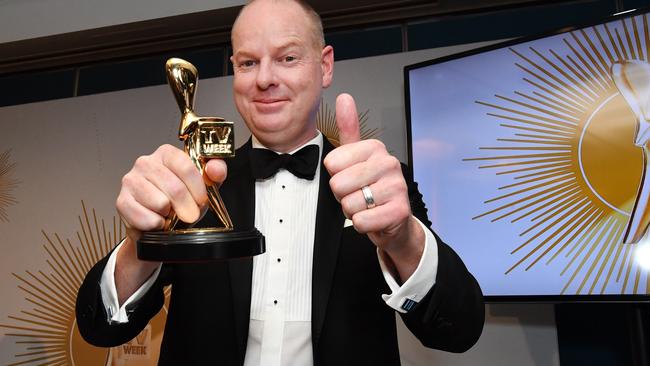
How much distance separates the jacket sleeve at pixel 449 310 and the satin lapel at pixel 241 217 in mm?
391

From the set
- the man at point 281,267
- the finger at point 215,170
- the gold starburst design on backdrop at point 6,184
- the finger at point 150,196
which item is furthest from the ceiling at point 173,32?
the finger at point 150,196

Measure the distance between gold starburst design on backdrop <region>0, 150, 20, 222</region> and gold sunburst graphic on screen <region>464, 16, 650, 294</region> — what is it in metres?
2.85

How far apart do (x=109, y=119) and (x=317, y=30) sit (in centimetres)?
201

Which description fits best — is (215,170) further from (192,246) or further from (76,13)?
(76,13)

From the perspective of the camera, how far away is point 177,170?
0.78m

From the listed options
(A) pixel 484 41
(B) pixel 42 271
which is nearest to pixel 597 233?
(A) pixel 484 41

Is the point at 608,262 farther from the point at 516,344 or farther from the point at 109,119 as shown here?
the point at 109,119

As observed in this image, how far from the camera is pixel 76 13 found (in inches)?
105

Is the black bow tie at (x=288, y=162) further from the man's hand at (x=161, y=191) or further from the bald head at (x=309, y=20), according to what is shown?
the man's hand at (x=161, y=191)

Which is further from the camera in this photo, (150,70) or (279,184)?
(150,70)

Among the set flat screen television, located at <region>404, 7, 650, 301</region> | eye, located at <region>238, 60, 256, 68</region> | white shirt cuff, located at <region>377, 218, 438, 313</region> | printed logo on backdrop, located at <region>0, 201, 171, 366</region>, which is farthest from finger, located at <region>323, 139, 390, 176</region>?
printed logo on backdrop, located at <region>0, 201, 171, 366</region>

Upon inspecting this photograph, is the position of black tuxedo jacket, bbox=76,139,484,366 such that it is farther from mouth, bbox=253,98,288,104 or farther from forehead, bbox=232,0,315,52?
forehead, bbox=232,0,315,52

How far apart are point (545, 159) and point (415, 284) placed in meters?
1.28

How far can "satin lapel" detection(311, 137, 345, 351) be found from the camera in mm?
1036
